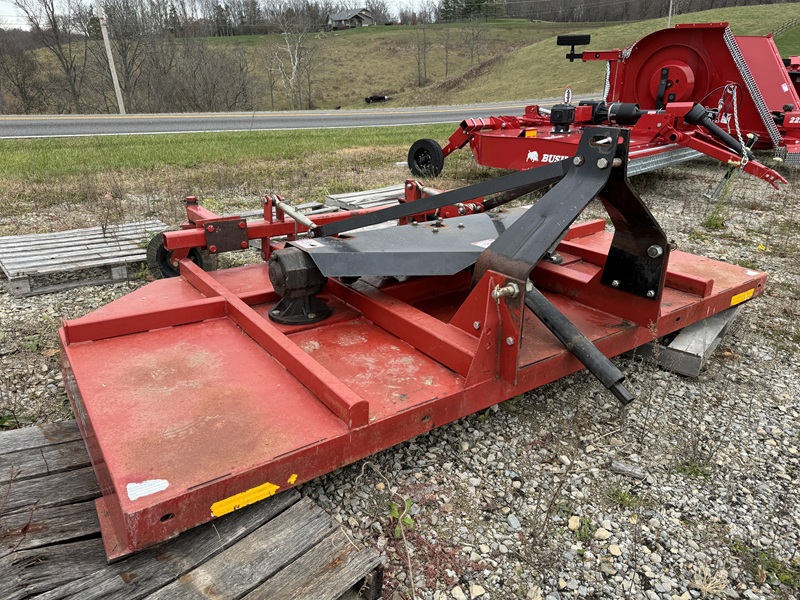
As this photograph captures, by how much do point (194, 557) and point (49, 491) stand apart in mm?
774

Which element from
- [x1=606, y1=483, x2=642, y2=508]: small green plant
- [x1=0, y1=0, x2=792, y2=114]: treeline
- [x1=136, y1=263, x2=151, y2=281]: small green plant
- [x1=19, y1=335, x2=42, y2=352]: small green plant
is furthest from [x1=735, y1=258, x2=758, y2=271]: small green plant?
[x1=0, y1=0, x2=792, y2=114]: treeline

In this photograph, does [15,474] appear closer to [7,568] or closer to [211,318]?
[7,568]

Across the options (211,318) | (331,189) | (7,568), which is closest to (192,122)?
(331,189)

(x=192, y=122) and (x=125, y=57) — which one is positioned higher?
(x=125, y=57)

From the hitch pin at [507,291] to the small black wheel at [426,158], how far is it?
677cm

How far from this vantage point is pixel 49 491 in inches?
88.1

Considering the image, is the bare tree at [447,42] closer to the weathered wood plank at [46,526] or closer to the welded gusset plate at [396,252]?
the welded gusset plate at [396,252]

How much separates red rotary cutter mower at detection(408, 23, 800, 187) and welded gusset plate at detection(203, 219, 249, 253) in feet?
14.8

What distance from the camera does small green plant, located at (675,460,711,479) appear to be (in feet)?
8.64

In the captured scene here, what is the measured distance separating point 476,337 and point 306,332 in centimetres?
90

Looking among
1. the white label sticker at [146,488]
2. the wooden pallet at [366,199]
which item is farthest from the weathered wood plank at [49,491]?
the wooden pallet at [366,199]

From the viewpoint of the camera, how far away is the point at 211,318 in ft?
10.2

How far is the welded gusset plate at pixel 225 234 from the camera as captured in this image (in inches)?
145

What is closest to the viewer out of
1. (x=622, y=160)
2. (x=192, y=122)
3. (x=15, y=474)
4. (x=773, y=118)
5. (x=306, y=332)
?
(x=15, y=474)
